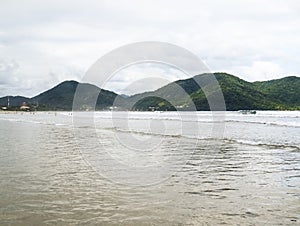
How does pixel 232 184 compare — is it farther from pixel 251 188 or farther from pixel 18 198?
pixel 18 198

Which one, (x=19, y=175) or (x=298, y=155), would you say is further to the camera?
(x=298, y=155)

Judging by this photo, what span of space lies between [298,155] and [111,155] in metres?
10.3

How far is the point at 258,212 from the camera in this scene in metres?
9.32

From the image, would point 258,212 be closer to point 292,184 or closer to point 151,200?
point 151,200

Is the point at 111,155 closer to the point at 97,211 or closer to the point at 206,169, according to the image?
the point at 206,169

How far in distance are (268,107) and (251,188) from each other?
610 ft

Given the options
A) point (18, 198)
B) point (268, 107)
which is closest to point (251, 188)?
point (18, 198)

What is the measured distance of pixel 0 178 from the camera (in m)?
13.3

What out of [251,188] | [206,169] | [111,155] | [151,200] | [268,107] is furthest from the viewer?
[268,107]

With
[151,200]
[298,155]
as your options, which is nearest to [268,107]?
[298,155]

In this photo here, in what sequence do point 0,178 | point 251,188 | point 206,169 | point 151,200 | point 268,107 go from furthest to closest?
point 268,107, point 206,169, point 0,178, point 251,188, point 151,200

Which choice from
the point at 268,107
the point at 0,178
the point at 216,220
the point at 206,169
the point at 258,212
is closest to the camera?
the point at 216,220

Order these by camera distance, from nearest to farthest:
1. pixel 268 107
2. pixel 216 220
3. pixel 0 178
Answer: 1. pixel 216 220
2. pixel 0 178
3. pixel 268 107

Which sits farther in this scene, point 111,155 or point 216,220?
point 111,155
